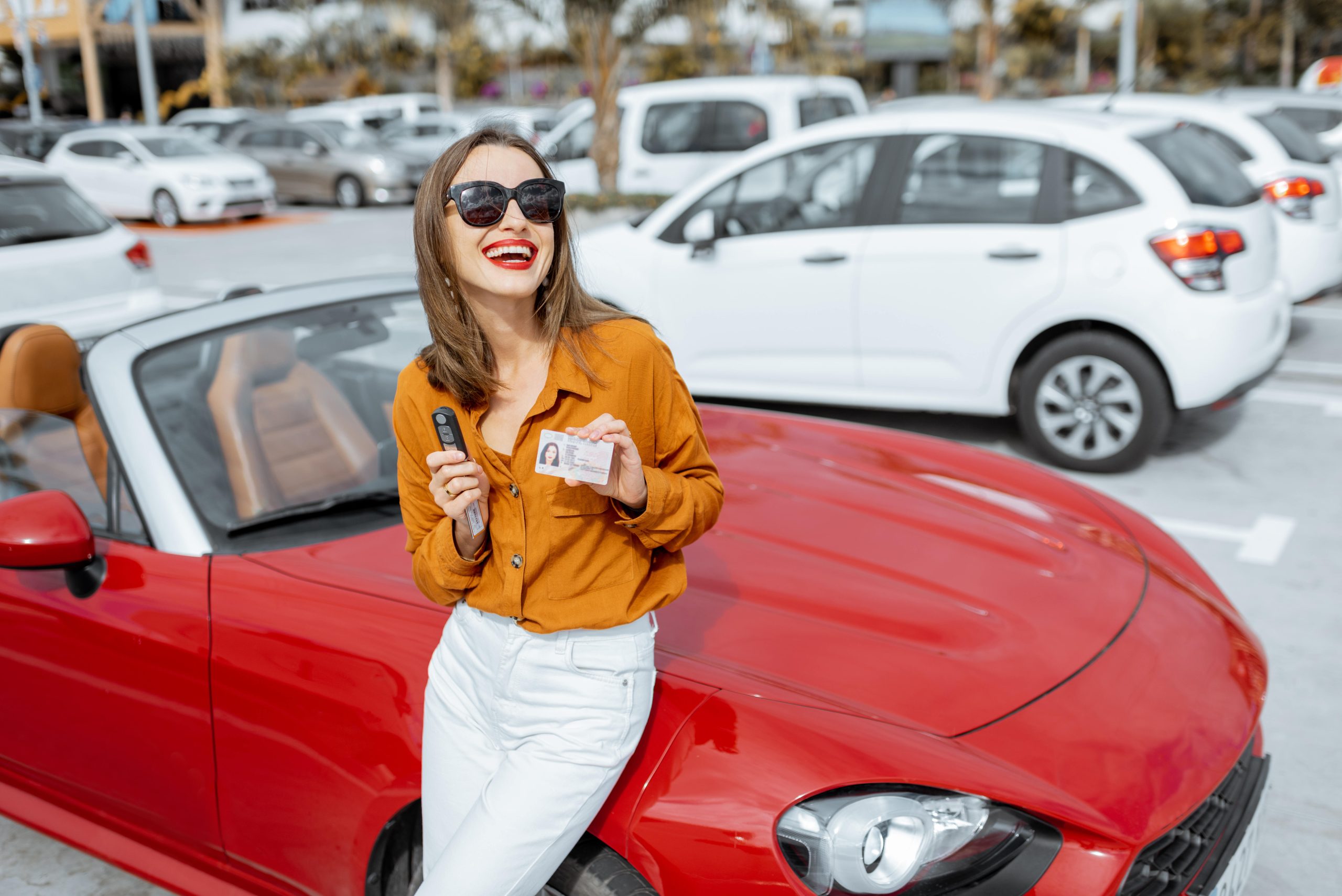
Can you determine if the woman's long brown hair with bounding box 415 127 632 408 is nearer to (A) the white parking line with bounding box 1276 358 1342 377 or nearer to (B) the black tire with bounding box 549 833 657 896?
(B) the black tire with bounding box 549 833 657 896

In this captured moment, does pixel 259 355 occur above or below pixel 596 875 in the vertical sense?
above

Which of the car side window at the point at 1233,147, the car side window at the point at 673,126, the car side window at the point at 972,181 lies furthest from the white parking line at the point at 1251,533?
the car side window at the point at 673,126

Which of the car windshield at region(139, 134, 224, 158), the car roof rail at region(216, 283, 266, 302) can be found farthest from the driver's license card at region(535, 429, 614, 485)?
the car windshield at region(139, 134, 224, 158)

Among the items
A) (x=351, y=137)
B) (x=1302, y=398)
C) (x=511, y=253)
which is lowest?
(x=1302, y=398)

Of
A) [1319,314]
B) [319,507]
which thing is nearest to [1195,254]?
[319,507]

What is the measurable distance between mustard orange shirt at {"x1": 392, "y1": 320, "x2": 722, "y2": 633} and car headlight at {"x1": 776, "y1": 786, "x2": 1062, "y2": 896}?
0.41m

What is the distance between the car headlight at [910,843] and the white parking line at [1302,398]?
5.52m

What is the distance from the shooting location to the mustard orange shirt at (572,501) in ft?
5.51

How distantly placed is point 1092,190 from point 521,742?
4544mm

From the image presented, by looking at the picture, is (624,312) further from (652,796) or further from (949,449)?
(949,449)

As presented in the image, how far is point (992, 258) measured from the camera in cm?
546

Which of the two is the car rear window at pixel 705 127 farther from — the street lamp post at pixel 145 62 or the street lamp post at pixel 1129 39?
the street lamp post at pixel 145 62

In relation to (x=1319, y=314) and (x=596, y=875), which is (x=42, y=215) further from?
(x=1319, y=314)

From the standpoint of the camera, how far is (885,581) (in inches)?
92.4
